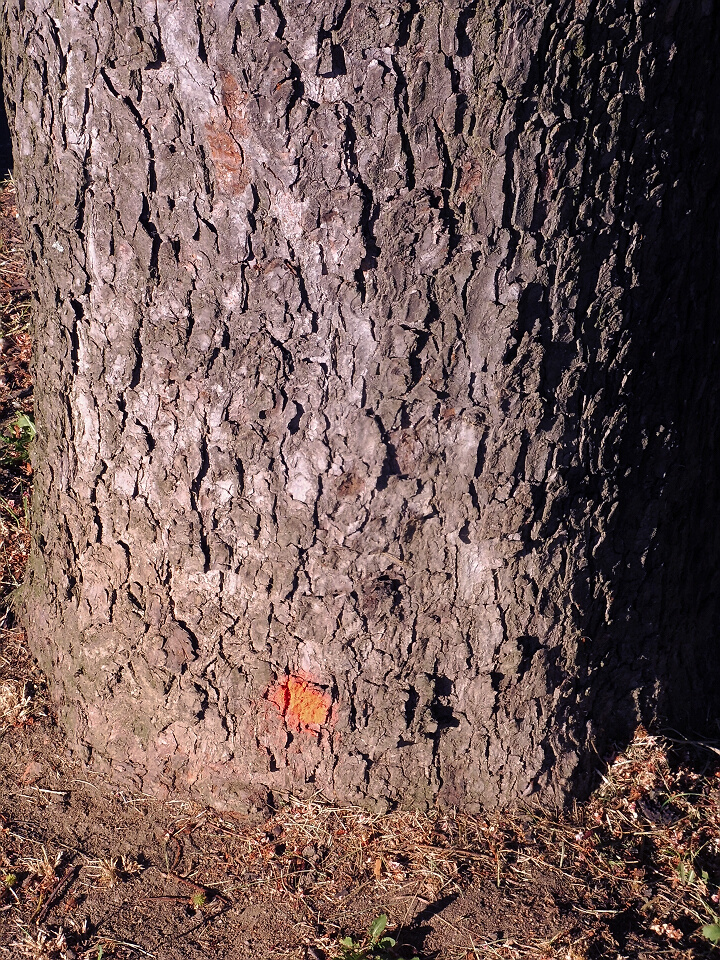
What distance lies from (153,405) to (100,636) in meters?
0.84

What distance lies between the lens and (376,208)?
216 centimetres

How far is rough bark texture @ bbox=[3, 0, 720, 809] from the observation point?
210 centimetres

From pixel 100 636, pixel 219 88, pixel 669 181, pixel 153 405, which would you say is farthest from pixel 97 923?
pixel 669 181

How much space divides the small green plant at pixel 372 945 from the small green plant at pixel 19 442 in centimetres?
246

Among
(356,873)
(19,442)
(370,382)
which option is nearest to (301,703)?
(356,873)

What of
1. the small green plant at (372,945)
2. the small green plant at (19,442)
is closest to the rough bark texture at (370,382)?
the small green plant at (372,945)

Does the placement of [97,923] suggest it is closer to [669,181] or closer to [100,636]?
[100,636]

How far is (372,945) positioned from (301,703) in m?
0.69

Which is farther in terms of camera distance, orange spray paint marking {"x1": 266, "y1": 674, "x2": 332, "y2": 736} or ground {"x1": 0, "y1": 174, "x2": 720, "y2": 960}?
orange spray paint marking {"x1": 266, "y1": 674, "x2": 332, "y2": 736}

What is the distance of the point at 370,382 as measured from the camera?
Result: 234 cm

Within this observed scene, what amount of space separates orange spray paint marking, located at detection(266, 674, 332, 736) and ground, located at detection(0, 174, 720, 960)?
0.01 metres

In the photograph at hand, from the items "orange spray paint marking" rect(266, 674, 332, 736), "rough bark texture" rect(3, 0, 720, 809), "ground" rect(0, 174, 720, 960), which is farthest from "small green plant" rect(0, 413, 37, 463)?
"orange spray paint marking" rect(266, 674, 332, 736)

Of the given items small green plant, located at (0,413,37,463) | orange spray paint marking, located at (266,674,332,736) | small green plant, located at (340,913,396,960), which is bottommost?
small green plant, located at (340,913,396,960)

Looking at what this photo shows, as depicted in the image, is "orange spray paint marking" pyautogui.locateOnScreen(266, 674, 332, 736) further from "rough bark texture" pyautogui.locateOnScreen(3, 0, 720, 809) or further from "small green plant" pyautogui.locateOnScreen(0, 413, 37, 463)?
"small green plant" pyautogui.locateOnScreen(0, 413, 37, 463)
